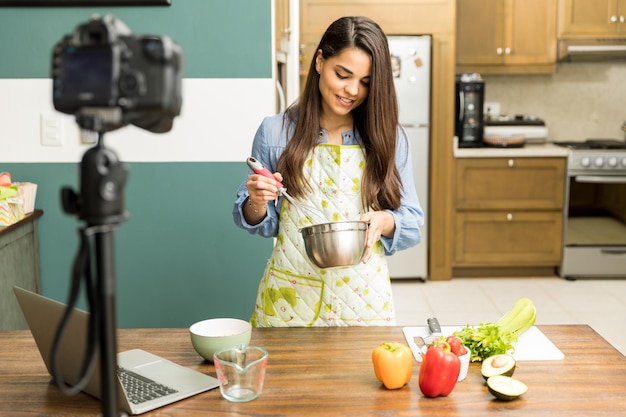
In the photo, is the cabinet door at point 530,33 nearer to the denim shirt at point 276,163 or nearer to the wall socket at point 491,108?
A: the wall socket at point 491,108

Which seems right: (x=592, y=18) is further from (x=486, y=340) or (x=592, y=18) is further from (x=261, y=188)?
(x=486, y=340)

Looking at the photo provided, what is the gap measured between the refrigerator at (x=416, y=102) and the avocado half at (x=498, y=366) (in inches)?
132

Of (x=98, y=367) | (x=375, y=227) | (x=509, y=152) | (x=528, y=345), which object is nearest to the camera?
(x=98, y=367)

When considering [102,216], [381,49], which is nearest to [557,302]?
[381,49]

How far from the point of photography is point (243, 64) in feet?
8.45

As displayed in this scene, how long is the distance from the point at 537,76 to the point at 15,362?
4647 millimetres

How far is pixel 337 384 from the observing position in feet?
4.39

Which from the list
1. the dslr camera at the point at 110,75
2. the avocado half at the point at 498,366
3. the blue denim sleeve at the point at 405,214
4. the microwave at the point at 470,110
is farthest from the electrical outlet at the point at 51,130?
the microwave at the point at 470,110

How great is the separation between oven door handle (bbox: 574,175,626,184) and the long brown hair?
10.3 ft

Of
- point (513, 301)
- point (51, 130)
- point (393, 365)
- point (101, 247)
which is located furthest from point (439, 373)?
point (513, 301)

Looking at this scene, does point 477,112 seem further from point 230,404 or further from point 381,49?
point 230,404

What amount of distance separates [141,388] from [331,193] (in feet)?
2.68

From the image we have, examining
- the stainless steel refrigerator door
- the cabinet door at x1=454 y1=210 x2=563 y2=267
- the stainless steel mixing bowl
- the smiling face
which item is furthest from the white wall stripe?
the cabinet door at x1=454 y1=210 x2=563 y2=267

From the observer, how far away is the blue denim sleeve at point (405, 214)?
1.91 metres
